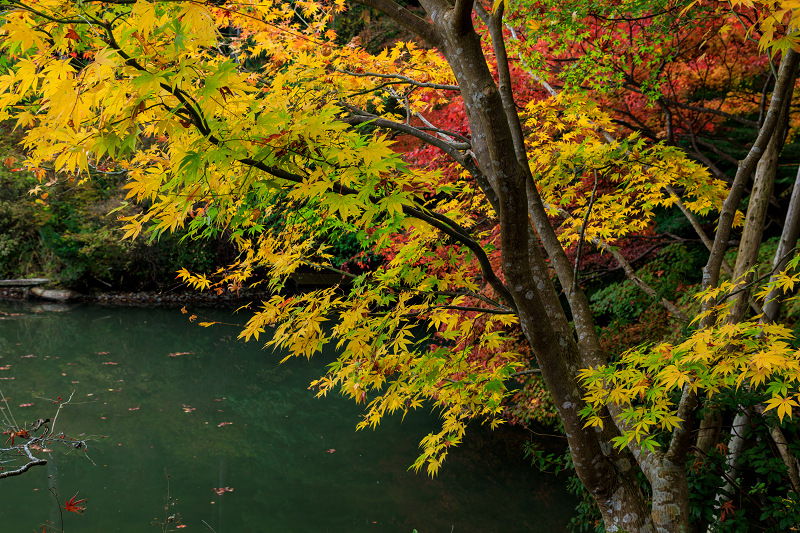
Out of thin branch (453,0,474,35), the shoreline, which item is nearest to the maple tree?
thin branch (453,0,474,35)

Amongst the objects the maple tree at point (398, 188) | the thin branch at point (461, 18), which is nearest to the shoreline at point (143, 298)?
the maple tree at point (398, 188)

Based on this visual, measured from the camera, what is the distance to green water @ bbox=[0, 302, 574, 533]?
418 cm

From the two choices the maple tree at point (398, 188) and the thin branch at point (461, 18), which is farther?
the thin branch at point (461, 18)

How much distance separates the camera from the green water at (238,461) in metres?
4.18

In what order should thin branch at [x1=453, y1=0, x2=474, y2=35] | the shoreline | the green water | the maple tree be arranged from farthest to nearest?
the shoreline
the green water
thin branch at [x1=453, y1=0, x2=474, y2=35]
the maple tree

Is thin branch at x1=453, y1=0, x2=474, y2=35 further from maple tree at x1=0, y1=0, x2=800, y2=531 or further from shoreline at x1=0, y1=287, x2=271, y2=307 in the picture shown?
shoreline at x1=0, y1=287, x2=271, y2=307

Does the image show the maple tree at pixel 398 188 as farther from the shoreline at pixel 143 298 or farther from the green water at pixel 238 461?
the shoreline at pixel 143 298

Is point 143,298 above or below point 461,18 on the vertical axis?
below

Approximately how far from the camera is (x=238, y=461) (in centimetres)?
512

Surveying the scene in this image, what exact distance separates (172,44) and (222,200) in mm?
507

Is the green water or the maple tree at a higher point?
the maple tree

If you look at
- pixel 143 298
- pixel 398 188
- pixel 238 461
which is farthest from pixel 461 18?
pixel 143 298

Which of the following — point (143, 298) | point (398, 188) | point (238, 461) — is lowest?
point (143, 298)

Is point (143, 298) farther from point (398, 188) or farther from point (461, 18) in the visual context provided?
point (461, 18)
